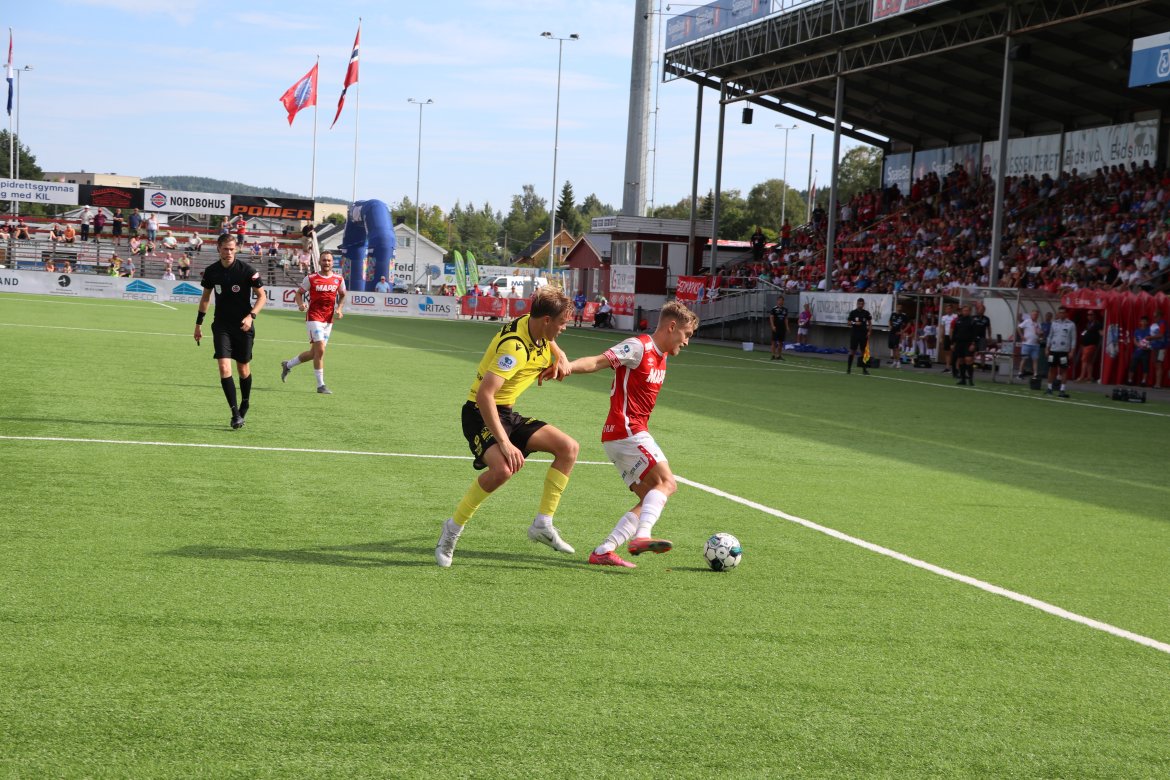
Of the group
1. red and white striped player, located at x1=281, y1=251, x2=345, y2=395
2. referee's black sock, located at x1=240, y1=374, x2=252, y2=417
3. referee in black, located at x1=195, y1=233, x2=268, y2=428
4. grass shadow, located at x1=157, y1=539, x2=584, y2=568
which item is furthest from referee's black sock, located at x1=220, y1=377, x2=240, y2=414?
grass shadow, located at x1=157, y1=539, x2=584, y2=568

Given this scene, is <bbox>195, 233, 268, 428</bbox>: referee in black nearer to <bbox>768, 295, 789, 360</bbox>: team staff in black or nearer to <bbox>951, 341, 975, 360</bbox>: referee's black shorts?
<bbox>951, 341, 975, 360</bbox>: referee's black shorts

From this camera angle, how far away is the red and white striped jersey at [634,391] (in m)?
7.18

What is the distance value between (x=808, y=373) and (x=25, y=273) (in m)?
36.3

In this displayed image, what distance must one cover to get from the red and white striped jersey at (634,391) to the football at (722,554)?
87 centimetres

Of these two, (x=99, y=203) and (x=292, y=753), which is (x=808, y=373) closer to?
(x=292, y=753)

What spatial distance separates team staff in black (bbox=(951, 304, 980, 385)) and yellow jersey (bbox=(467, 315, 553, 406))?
2142 centimetres

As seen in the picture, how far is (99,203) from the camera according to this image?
67.9 metres

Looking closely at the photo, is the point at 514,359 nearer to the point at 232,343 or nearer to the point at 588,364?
the point at 588,364

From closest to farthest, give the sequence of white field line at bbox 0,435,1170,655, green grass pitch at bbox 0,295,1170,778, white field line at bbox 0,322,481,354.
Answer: green grass pitch at bbox 0,295,1170,778, white field line at bbox 0,435,1170,655, white field line at bbox 0,322,481,354

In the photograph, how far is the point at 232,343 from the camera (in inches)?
493

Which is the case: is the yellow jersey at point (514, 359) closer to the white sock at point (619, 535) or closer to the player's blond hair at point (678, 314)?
the player's blond hair at point (678, 314)

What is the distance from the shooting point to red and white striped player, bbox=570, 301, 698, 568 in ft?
23.1

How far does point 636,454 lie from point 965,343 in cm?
2118

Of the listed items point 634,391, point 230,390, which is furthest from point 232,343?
point 634,391
